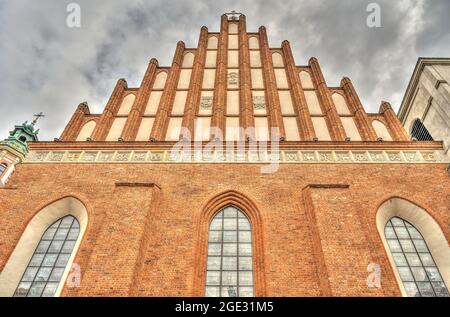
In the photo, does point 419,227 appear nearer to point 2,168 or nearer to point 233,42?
point 233,42

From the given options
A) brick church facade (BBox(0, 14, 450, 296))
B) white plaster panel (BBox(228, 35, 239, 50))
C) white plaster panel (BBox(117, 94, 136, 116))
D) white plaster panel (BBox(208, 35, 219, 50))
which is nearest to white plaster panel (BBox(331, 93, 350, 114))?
brick church facade (BBox(0, 14, 450, 296))

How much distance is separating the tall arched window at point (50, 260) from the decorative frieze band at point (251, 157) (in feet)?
6.75

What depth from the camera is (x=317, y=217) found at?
25.4 feet

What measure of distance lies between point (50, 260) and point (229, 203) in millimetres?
4728

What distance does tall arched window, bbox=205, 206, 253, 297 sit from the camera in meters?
7.17

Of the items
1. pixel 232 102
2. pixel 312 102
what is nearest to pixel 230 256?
pixel 232 102

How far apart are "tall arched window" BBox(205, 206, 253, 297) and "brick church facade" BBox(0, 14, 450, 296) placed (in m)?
0.03

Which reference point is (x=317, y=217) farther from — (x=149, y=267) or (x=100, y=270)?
(x=100, y=270)

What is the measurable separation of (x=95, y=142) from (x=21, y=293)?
4.56 meters

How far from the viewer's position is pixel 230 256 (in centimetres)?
775

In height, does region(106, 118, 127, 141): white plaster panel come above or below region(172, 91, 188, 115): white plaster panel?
below

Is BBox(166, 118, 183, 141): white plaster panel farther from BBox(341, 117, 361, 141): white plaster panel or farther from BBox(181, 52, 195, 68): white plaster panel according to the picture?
BBox(341, 117, 361, 141): white plaster panel

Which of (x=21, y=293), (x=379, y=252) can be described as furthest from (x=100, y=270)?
(x=379, y=252)

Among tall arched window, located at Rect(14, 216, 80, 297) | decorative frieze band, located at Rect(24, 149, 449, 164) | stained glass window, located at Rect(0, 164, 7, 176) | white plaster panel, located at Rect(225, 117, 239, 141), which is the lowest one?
tall arched window, located at Rect(14, 216, 80, 297)
